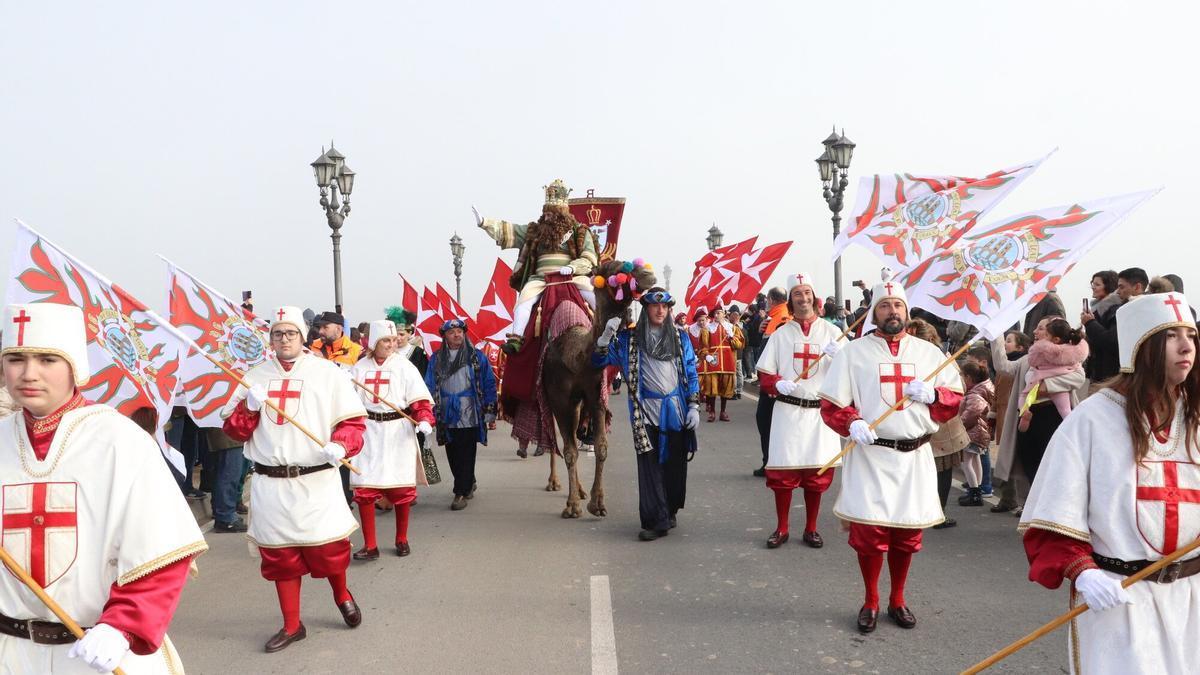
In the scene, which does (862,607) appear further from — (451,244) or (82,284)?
(451,244)

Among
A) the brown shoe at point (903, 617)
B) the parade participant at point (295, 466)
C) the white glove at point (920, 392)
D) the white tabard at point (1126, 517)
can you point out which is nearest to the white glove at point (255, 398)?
the parade participant at point (295, 466)

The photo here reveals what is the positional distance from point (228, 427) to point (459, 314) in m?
5.22

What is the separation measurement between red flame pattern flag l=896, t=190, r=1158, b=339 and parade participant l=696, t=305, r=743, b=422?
32.7 feet

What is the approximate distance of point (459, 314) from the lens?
10.3 m

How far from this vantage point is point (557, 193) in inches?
384

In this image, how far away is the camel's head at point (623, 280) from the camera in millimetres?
7820

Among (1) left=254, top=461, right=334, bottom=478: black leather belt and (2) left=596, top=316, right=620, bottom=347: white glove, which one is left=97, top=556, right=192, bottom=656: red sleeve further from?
(2) left=596, top=316, right=620, bottom=347: white glove

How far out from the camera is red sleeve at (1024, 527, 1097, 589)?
112 inches

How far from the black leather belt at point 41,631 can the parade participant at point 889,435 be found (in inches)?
157

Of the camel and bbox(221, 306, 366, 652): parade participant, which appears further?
the camel

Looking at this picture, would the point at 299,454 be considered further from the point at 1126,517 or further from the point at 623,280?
the point at 1126,517

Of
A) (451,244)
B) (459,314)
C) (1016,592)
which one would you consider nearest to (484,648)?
(1016,592)

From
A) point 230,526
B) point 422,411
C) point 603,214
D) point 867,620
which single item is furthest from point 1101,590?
point 603,214

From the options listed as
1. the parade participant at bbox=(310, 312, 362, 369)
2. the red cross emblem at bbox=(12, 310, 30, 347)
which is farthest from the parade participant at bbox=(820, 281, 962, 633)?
the parade participant at bbox=(310, 312, 362, 369)
